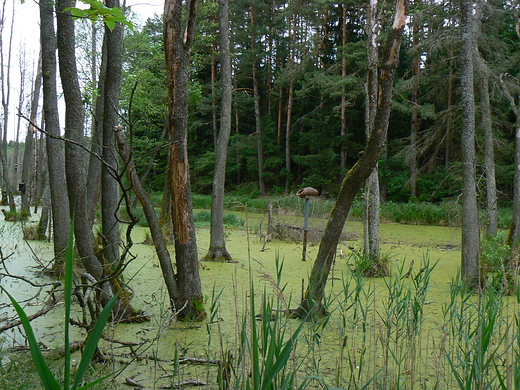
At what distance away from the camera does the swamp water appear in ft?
7.11

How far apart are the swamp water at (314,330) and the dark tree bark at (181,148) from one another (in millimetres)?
257

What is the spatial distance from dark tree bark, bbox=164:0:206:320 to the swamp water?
257mm

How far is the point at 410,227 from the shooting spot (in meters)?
14.6

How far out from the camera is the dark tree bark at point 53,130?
5594 millimetres

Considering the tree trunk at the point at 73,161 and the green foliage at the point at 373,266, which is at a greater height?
the tree trunk at the point at 73,161

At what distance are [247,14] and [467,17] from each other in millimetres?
20258

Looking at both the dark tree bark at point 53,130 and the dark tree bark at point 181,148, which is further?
the dark tree bark at point 53,130

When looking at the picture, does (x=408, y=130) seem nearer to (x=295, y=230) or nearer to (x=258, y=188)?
(x=258, y=188)

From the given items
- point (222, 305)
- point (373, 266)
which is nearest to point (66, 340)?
point (222, 305)

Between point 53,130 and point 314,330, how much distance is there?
14.2 feet

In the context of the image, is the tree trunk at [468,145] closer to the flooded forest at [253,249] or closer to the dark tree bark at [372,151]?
the flooded forest at [253,249]

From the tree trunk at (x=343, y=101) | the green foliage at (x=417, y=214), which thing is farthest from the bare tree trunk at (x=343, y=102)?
the green foliage at (x=417, y=214)

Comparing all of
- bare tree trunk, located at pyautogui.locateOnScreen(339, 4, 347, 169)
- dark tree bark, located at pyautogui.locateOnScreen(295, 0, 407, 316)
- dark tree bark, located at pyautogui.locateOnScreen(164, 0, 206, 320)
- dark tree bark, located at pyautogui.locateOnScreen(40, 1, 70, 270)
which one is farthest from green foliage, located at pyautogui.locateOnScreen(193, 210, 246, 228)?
dark tree bark, located at pyautogui.locateOnScreen(295, 0, 407, 316)

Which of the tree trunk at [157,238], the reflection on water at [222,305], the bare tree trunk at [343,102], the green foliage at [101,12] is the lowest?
the reflection on water at [222,305]
